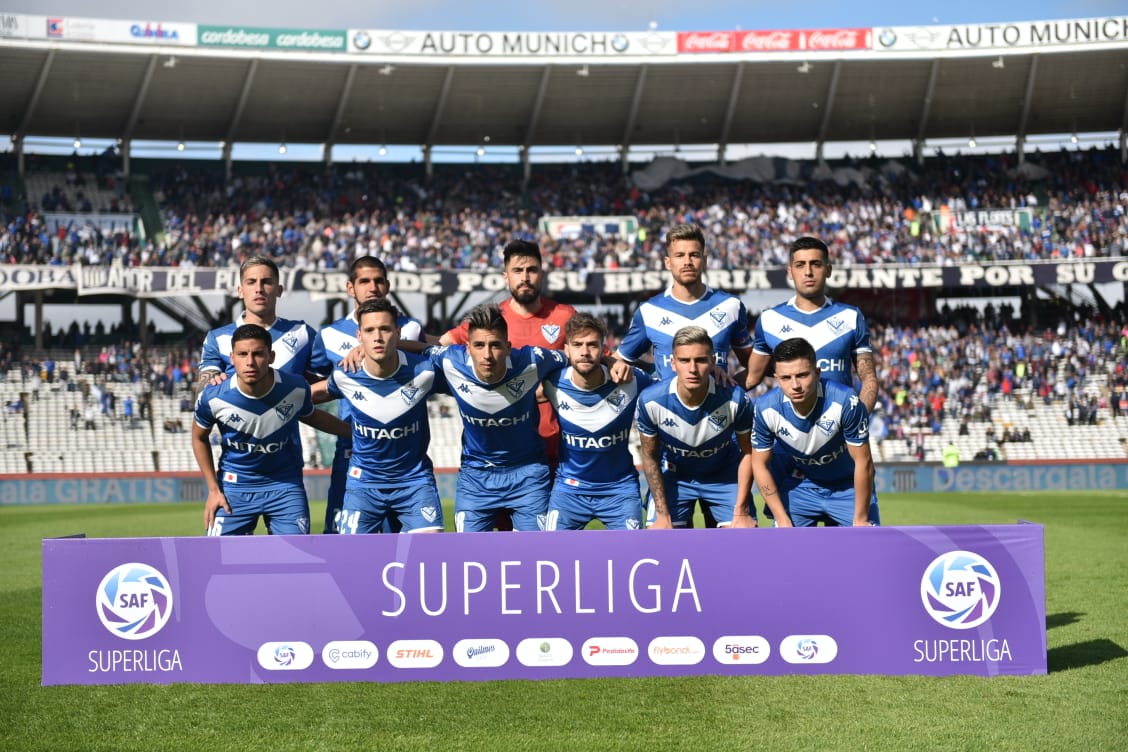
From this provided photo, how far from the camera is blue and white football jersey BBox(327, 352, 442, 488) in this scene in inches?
308

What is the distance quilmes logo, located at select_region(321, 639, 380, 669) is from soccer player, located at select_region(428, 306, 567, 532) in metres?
1.23

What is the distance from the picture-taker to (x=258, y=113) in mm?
34781

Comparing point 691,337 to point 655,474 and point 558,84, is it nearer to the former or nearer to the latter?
point 655,474

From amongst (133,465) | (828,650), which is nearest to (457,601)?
(828,650)

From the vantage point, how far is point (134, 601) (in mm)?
6715

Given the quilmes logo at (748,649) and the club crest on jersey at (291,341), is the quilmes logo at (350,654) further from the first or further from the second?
the club crest on jersey at (291,341)

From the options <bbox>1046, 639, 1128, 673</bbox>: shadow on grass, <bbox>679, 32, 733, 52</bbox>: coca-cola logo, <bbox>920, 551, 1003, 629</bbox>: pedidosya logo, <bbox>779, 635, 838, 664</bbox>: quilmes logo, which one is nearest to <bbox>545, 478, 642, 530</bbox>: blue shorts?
<bbox>779, 635, 838, 664</bbox>: quilmes logo

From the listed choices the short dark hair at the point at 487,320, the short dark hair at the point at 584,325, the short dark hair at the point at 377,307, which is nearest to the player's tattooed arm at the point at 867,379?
the short dark hair at the point at 584,325

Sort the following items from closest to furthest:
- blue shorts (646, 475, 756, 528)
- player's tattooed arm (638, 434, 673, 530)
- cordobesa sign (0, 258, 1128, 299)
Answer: player's tattooed arm (638, 434, 673, 530)
blue shorts (646, 475, 756, 528)
cordobesa sign (0, 258, 1128, 299)

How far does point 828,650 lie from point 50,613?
447cm

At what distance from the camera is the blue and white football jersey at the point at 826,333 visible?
8141mm

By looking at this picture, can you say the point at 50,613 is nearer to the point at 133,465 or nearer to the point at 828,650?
the point at 828,650

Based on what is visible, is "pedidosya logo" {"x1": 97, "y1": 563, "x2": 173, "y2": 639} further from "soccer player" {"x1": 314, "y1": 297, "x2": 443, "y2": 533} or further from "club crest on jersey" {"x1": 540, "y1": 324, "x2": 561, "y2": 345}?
"club crest on jersey" {"x1": 540, "y1": 324, "x2": 561, "y2": 345}

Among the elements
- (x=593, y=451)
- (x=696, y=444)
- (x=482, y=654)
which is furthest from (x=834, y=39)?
(x=482, y=654)
